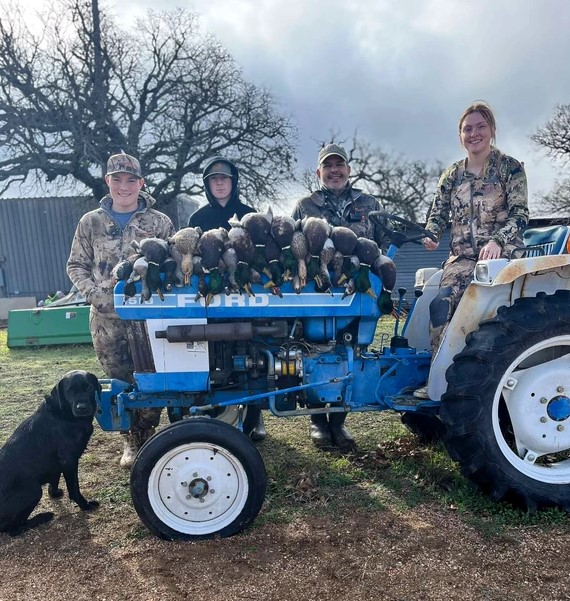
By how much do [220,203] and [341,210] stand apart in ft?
3.31

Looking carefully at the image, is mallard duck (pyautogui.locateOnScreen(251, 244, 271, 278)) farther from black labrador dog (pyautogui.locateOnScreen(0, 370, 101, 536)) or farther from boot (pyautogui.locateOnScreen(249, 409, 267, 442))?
boot (pyautogui.locateOnScreen(249, 409, 267, 442))

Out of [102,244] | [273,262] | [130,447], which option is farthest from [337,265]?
[130,447]

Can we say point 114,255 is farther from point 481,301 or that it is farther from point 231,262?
point 481,301

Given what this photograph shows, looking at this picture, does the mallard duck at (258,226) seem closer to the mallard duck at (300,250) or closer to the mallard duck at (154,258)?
the mallard duck at (300,250)

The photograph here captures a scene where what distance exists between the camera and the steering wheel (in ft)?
11.3

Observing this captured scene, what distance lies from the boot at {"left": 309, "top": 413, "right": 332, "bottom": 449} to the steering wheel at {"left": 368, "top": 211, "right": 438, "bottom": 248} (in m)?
1.48

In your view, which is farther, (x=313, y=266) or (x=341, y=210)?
(x=341, y=210)

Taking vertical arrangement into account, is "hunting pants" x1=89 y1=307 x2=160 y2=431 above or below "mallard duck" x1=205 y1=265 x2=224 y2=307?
below

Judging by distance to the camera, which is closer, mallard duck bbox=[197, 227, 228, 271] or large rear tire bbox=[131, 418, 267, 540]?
large rear tire bbox=[131, 418, 267, 540]

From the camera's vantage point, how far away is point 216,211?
4.41m

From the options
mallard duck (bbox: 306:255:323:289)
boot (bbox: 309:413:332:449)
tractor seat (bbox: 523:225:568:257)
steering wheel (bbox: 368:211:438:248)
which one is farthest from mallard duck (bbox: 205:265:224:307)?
tractor seat (bbox: 523:225:568:257)

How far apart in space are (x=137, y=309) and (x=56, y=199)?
19.1 meters

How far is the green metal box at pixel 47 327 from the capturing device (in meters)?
9.47

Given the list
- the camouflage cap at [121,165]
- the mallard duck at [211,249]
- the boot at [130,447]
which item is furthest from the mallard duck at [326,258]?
the boot at [130,447]
